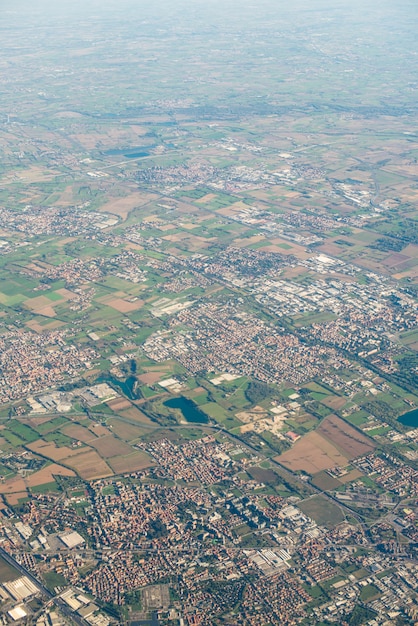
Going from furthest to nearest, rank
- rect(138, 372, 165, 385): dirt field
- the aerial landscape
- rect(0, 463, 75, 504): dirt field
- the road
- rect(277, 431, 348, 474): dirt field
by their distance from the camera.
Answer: rect(138, 372, 165, 385): dirt field, rect(277, 431, 348, 474): dirt field, rect(0, 463, 75, 504): dirt field, the aerial landscape, the road

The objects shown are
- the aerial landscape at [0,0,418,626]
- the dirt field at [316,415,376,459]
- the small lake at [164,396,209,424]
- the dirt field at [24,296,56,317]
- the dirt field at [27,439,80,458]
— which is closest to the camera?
the aerial landscape at [0,0,418,626]

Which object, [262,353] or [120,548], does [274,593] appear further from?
[262,353]

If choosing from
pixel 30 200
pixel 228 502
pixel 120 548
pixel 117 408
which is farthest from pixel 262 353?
pixel 30 200

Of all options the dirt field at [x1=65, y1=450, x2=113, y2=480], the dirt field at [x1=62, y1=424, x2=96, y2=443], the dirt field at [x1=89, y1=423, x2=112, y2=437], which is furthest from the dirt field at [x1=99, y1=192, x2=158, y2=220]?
the dirt field at [x1=65, y1=450, x2=113, y2=480]

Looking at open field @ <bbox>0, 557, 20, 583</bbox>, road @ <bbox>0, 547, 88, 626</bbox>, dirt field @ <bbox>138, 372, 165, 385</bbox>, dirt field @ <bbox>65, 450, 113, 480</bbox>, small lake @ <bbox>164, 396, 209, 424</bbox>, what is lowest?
small lake @ <bbox>164, 396, 209, 424</bbox>

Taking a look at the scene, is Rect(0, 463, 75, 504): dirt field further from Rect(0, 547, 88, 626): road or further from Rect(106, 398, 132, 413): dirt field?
Rect(106, 398, 132, 413): dirt field

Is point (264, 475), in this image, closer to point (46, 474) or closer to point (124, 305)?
point (46, 474)

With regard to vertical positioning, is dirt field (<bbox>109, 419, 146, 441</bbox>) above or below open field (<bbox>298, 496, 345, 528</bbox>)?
above
